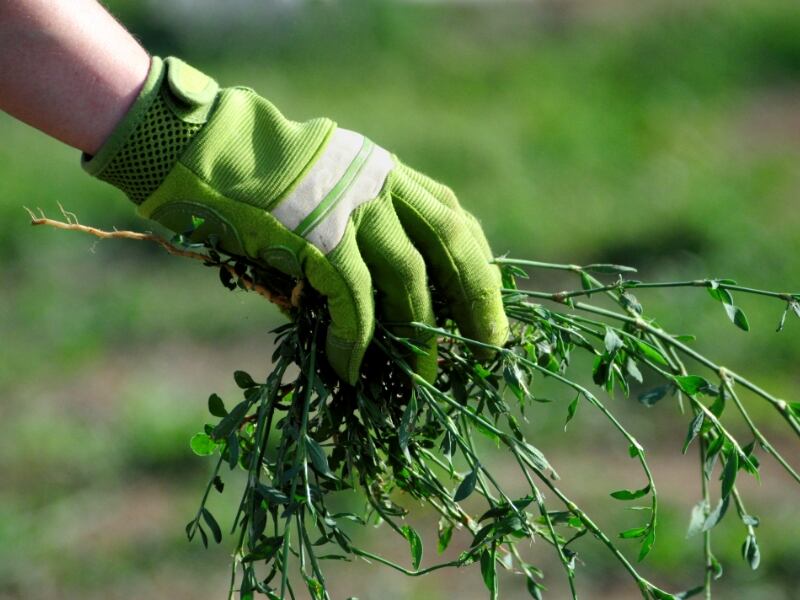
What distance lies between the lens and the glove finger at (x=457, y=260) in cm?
181

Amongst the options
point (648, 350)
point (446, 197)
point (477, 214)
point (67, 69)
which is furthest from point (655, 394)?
point (477, 214)

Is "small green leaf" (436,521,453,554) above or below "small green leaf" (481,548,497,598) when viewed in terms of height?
below

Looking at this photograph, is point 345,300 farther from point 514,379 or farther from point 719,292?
point 719,292

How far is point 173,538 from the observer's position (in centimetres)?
354

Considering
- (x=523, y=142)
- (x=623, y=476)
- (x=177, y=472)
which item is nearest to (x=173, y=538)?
(x=177, y=472)

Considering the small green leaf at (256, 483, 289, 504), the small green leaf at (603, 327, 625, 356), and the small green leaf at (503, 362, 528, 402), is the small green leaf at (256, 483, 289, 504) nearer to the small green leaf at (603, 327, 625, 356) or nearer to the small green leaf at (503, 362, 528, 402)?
the small green leaf at (503, 362, 528, 402)

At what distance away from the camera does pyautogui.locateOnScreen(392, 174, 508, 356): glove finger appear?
1.81 metres

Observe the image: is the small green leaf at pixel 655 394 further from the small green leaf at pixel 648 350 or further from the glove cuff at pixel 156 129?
the glove cuff at pixel 156 129

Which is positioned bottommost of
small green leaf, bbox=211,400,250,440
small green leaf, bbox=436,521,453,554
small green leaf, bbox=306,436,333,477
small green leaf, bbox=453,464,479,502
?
small green leaf, bbox=436,521,453,554

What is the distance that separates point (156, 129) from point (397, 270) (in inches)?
15.7

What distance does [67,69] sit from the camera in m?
1.75

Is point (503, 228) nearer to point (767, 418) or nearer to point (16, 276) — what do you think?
point (767, 418)

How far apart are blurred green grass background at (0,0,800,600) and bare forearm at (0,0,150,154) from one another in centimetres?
182

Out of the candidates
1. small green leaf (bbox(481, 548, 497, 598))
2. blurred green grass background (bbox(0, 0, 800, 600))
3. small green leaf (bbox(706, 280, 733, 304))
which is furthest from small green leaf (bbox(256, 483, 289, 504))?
blurred green grass background (bbox(0, 0, 800, 600))
